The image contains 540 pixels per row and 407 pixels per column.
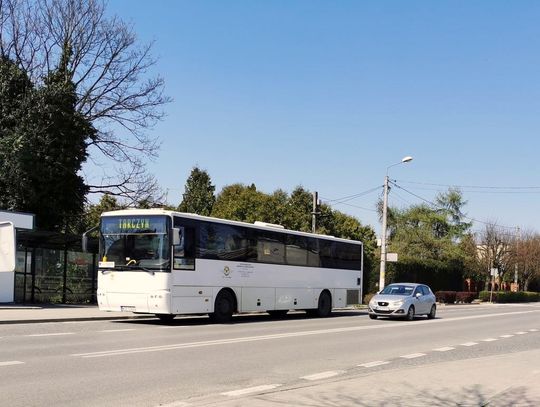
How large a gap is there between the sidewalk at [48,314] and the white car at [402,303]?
9089 mm

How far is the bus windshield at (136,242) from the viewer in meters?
18.1

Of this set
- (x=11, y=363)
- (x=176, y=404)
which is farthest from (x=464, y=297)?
(x=176, y=404)

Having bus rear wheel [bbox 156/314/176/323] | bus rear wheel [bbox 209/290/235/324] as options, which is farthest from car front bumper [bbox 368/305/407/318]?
bus rear wheel [bbox 156/314/176/323]

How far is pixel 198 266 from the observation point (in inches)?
750

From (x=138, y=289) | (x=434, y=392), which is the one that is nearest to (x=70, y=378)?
(x=434, y=392)

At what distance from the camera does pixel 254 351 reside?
1288cm

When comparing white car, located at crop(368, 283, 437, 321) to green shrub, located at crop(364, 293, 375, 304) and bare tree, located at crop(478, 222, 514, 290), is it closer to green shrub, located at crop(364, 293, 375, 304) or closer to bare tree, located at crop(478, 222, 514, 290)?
green shrub, located at crop(364, 293, 375, 304)

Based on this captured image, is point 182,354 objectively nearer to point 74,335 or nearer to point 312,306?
point 74,335

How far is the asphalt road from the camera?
802 centimetres

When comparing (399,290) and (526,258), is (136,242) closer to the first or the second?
(399,290)

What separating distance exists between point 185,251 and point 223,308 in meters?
2.81

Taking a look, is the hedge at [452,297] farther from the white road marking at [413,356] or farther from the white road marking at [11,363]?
the white road marking at [11,363]

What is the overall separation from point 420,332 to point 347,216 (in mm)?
50255

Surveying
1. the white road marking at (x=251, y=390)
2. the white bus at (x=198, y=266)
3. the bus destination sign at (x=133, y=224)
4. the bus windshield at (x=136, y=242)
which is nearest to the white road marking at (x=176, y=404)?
the white road marking at (x=251, y=390)
